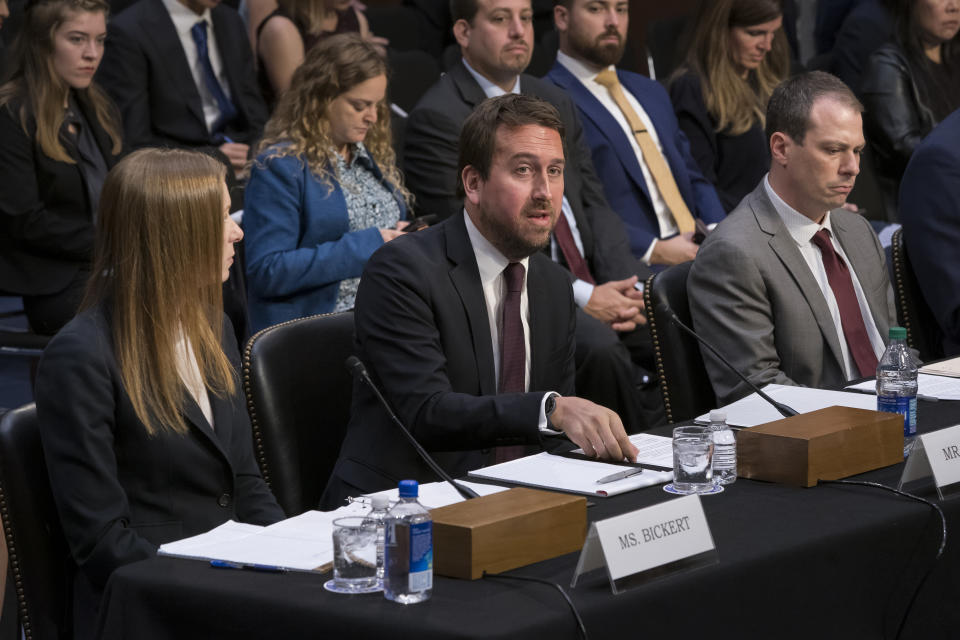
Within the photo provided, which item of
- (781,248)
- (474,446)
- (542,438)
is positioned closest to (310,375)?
(474,446)

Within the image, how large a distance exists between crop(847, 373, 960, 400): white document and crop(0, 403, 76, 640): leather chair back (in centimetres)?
167

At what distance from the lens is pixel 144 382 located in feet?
7.41

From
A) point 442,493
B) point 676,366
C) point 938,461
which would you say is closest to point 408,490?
point 442,493

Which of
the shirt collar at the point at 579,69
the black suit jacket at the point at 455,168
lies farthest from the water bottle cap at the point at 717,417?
the shirt collar at the point at 579,69

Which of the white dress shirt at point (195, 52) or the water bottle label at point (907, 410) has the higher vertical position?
the white dress shirt at point (195, 52)

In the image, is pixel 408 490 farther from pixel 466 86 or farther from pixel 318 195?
pixel 466 86

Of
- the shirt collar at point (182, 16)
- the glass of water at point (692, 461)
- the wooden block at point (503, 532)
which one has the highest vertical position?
the shirt collar at point (182, 16)

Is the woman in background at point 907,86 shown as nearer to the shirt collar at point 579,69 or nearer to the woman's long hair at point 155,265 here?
the shirt collar at point 579,69

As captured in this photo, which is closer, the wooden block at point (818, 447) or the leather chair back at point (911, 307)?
the wooden block at point (818, 447)

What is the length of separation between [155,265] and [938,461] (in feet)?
4.39

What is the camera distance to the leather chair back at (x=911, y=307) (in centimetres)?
361

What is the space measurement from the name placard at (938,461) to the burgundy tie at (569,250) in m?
2.26

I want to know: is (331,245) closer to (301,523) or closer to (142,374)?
(142,374)

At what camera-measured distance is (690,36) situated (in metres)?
5.35
